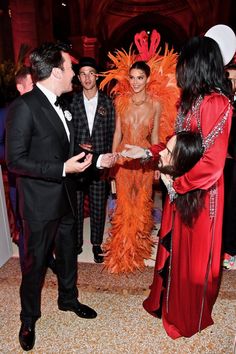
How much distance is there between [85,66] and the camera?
304 centimetres

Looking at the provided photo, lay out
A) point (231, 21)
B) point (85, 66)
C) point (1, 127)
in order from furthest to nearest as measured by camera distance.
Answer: point (231, 21) < point (85, 66) < point (1, 127)

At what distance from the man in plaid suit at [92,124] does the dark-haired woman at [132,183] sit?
0.36 feet

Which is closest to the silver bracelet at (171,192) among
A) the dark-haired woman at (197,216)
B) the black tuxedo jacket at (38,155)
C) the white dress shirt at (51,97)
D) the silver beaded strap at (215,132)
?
the dark-haired woman at (197,216)

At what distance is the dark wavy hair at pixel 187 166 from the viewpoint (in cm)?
181

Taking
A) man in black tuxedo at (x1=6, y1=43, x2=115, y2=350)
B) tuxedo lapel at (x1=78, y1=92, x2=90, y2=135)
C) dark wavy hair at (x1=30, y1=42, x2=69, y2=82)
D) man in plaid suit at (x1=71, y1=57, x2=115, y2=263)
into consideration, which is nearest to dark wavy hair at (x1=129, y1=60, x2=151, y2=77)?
man in plaid suit at (x1=71, y1=57, x2=115, y2=263)

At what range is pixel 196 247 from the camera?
2.05 m

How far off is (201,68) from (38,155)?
1.09 meters

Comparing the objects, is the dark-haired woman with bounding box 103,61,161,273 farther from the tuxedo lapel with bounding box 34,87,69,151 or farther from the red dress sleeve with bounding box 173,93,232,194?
the red dress sleeve with bounding box 173,93,232,194

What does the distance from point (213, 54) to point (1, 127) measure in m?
1.88

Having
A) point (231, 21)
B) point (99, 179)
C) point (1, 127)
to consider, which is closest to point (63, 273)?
point (99, 179)

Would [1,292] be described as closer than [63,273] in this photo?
No

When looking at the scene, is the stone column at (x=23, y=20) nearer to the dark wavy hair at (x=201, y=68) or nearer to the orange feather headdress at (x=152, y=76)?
the orange feather headdress at (x=152, y=76)

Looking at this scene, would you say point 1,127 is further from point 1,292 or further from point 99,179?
point 1,292

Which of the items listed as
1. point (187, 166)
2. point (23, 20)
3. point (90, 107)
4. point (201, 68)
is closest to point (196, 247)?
point (187, 166)
